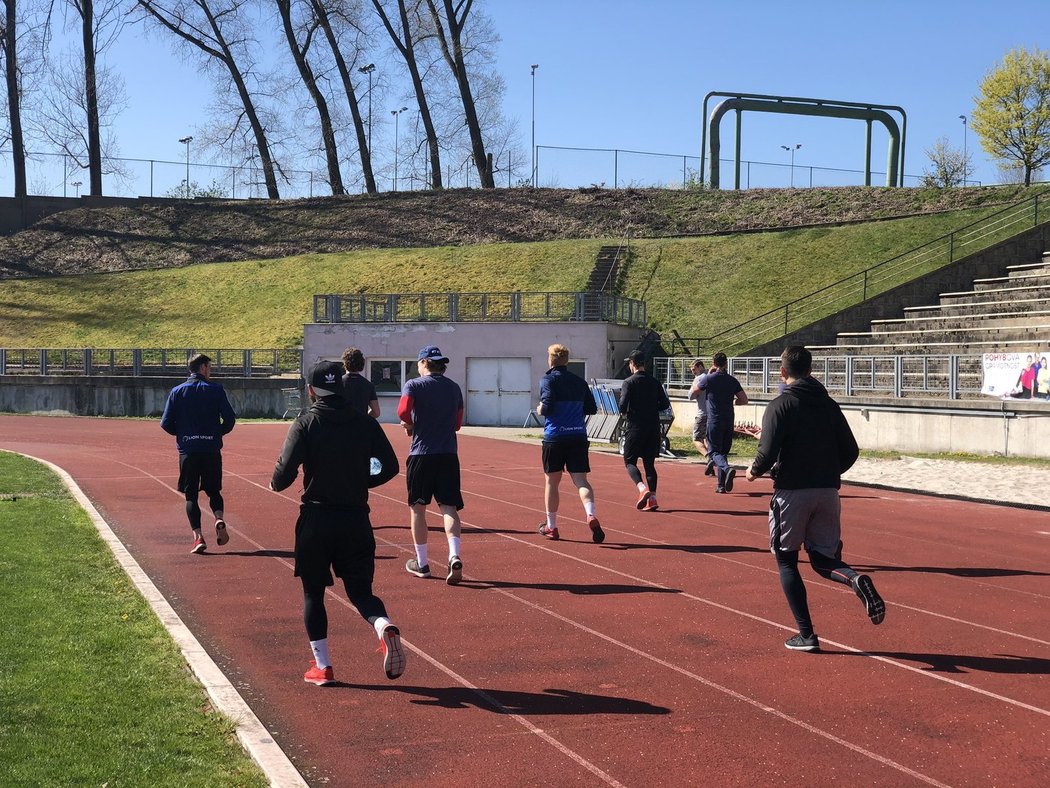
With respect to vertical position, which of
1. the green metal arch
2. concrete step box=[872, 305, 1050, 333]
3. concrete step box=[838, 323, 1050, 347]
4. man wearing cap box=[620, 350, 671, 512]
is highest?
the green metal arch

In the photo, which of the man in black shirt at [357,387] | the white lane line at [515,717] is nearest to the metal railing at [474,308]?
the man in black shirt at [357,387]

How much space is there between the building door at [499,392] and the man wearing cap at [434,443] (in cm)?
2776

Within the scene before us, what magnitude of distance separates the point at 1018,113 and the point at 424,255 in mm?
31512

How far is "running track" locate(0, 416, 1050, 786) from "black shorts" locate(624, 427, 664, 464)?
0.82m

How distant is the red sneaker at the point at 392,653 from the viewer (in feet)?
21.1

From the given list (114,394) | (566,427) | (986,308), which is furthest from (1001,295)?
(114,394)

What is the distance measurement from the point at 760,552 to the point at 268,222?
176 ft

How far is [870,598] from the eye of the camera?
23.8ft

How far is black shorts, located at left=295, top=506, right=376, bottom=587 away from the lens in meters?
6.55

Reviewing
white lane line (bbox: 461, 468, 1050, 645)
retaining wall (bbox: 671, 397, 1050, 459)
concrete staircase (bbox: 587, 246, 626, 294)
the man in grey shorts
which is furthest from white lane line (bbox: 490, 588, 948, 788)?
concrete staircase (bbox: 587, 246, 626, 294)

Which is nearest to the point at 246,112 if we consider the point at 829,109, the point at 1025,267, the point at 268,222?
the point at 268,222

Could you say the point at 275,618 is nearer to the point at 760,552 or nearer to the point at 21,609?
the point at 21,609

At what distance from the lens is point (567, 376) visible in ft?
38.4

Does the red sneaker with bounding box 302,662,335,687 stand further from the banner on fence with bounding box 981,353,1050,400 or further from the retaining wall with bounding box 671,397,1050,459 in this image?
the banner on fence with bounding box 981,353,1050,400
